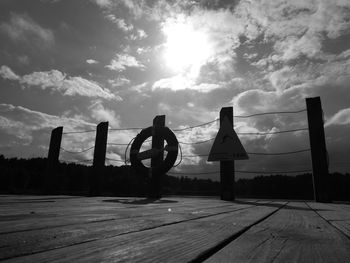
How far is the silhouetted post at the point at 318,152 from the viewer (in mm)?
7063

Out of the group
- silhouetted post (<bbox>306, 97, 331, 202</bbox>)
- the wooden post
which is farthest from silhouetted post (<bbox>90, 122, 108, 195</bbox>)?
silhouetted post (<bbox>306, 97, 331, 202</bbox>)

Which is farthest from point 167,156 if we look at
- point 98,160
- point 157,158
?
point 98,160

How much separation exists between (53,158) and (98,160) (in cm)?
235

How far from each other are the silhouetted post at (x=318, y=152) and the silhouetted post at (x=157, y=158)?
4324 millimetres

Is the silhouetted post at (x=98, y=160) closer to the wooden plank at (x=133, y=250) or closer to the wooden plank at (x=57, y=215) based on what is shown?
the wooden plank at (x=57, y=215)

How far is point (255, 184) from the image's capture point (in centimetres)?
5269

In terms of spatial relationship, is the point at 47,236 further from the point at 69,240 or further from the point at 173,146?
the point at 173,146

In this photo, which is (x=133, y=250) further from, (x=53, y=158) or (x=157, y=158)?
(x=53, y=158)

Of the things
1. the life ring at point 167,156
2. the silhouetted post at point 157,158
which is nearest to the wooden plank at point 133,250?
the silhouetted post at point 157,158

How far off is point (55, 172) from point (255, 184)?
47446mm

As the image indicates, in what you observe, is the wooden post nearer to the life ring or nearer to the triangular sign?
the triangular sign

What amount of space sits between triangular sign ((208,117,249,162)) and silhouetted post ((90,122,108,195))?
11.9 feet

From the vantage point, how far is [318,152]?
23.6ft

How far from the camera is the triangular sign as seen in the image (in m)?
7.79
